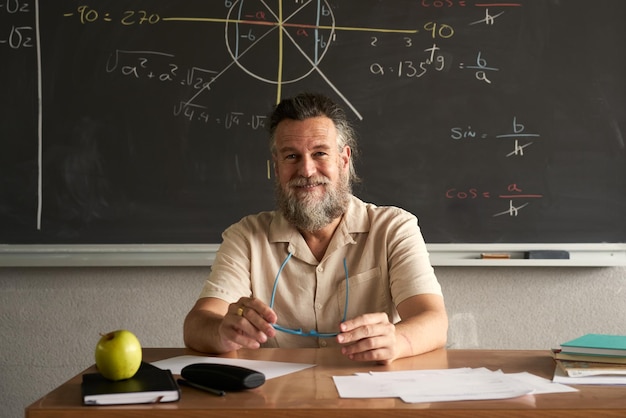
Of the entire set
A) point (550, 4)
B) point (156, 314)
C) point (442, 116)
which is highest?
point (550, 4)

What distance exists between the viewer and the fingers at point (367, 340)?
1.69 m

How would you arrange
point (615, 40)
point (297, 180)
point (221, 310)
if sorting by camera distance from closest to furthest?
1. point (221, 310)
2. point (297, 180)
3. point (615, 40)

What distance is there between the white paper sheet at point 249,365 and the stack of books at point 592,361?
0.54 meters

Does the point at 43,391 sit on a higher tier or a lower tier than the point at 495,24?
lower

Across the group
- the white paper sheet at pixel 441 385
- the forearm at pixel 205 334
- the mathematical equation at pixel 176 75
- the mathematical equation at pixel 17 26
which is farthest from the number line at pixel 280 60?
the white paper sheet at pixel 441 385

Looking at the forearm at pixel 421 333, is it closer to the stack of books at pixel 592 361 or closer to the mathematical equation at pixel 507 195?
the stack of books at pixel 592 361

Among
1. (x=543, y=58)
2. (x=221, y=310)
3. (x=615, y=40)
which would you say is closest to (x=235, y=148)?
(x=221, y=310)

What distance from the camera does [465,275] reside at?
10.2ft

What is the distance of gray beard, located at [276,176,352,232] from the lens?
7.69 feet

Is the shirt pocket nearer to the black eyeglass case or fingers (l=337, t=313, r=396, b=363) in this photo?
fingers (l=337, t=313, r=396, b=363)

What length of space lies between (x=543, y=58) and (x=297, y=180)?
1.26m

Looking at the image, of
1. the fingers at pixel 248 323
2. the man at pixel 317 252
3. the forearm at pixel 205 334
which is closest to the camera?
the fingers at pixel 248 323

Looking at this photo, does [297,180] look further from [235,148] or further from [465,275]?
[465,275]

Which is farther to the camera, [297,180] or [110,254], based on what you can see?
[110,254]
